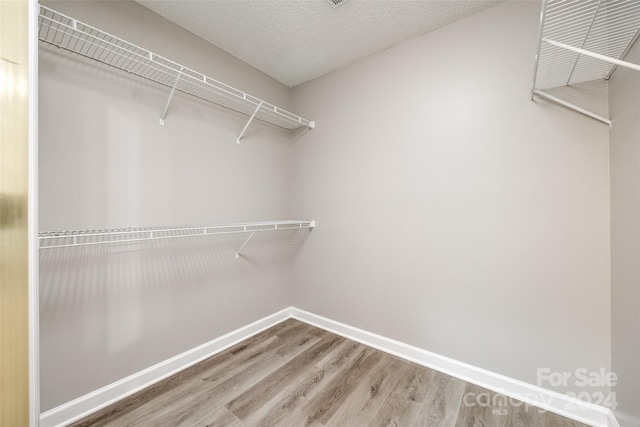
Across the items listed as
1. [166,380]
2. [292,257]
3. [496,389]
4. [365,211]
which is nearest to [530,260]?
[496,389]

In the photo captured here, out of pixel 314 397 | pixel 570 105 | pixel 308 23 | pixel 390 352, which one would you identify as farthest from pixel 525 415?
pixel 308 23

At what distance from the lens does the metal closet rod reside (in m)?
1.09

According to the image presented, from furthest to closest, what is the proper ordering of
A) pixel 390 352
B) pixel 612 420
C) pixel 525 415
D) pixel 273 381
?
pixel 390 352 → pixel 273 381 → pixel 525 415 → pixel 612 420

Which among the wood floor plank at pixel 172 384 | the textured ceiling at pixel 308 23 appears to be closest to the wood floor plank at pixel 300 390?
the wood floor plank at pixel 172 384

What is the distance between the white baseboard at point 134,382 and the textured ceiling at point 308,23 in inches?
87.4

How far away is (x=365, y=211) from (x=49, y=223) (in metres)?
1.86

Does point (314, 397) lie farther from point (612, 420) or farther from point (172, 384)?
point (612, 420)

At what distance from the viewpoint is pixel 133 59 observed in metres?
1.36

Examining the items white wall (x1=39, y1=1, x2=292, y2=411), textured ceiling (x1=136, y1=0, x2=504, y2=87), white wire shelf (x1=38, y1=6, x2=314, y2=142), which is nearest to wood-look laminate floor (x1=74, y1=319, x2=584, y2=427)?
white wall (x1=39, y1=1, x2=292, y2=411)

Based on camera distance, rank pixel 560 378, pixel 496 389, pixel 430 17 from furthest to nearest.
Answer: pixel 430 17, pixel 496 389, pixel 560 378

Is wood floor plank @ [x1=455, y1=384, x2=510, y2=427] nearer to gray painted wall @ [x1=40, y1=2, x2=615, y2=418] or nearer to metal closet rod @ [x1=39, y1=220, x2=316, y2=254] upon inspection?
gray painted wall @ [x1=40, y1=2, x2=615, y2=418]

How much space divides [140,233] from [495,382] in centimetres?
232

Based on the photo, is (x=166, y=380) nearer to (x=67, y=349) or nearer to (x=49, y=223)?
(x=67, y=349)

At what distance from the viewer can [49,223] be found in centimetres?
118
